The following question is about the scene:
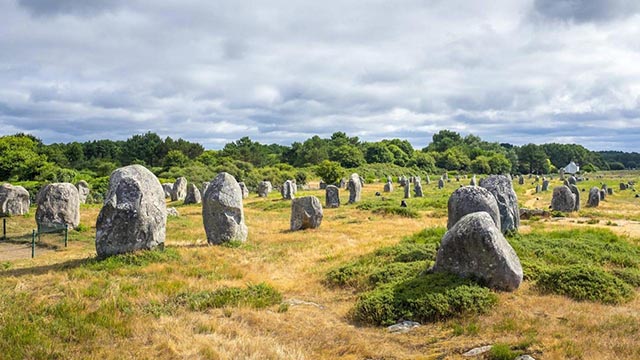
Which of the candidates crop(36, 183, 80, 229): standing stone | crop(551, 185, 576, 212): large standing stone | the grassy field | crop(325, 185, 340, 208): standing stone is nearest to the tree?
crop(325, 185, 340, 208): standing stone

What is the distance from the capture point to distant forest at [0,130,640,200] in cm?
5500

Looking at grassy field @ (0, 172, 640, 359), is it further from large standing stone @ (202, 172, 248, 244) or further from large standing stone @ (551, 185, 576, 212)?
large standing stone @ (551, 185, 576, 212)

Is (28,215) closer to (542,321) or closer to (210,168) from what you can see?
(542,321)

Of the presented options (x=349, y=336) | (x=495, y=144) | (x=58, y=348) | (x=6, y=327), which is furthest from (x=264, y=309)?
(x=495, y=144)

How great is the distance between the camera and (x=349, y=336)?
885 centimetres

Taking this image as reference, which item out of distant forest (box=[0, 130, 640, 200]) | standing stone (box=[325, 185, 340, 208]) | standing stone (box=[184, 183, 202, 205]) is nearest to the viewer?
standing stone (box=[325, 185, 340, 208])

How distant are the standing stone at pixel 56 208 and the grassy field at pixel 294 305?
431cm

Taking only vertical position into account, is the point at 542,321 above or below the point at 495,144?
below

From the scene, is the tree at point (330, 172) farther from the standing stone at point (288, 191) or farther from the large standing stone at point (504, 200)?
the large standing stone at point (504, 200)

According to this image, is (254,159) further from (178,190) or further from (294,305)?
(294,305)

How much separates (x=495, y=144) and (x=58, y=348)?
6486 inches

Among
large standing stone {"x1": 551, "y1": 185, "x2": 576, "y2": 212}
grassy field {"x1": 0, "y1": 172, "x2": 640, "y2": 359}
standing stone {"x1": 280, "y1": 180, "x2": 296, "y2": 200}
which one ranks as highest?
standing stone {"x1": 280, "y1": 180, "x2": 296, "y2": 200}

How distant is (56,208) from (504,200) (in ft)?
67.0

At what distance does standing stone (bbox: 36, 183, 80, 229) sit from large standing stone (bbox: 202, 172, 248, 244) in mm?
8783
